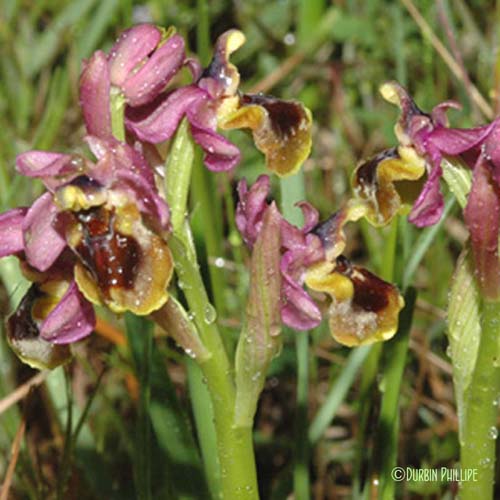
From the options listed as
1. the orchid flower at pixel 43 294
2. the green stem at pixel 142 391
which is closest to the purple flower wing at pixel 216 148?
the orchid flower at pixel 43 294

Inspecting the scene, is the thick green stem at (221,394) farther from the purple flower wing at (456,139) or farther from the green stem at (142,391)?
the purple flower wing at (456,139)

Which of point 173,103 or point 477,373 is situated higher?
point 173,103

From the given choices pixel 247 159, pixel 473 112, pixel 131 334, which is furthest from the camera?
pixel 247 159

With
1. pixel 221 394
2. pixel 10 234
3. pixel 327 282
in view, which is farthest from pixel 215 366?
pixel 10 234

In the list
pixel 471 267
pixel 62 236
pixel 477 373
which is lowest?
pixel 477 373

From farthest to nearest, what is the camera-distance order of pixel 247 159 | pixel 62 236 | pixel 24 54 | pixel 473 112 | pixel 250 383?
pixel 24 54 < pixel 247 159 < pixel 473 112 < pixel 250 383 < pixel 62 236

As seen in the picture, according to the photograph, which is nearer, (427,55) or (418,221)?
(418,221)

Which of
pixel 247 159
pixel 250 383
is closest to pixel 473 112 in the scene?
pixel 247 159

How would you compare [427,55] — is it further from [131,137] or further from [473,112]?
[131,137]
